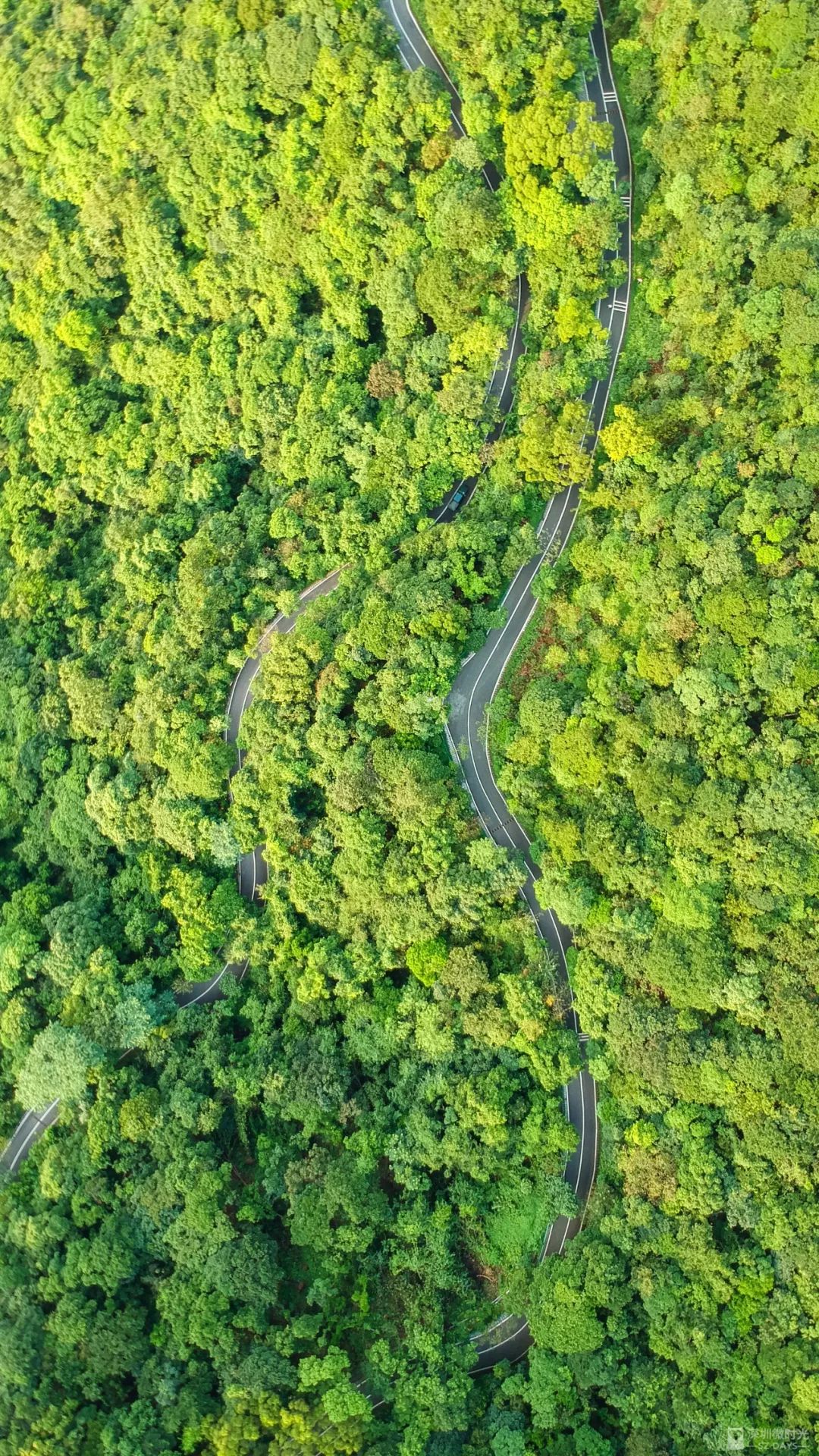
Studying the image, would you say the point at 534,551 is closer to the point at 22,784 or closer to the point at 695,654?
the point at 695,654

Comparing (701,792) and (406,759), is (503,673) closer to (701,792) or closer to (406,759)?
(406,759)

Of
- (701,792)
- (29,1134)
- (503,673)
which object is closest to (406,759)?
(503,673)

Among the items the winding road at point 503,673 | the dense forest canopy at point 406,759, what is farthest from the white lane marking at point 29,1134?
the dense forest canopy at point 406,759

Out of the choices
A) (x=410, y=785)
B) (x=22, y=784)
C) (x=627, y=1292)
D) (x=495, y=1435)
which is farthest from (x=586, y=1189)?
(x=22, y=784)

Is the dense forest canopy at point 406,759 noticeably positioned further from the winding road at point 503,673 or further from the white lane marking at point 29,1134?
the white lane marking at point 29,1134

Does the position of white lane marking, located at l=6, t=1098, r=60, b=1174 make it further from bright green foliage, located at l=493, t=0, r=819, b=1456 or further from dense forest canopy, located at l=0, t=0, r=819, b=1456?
bright green foliage, located at l=493, t=0, r=819, b=1456
